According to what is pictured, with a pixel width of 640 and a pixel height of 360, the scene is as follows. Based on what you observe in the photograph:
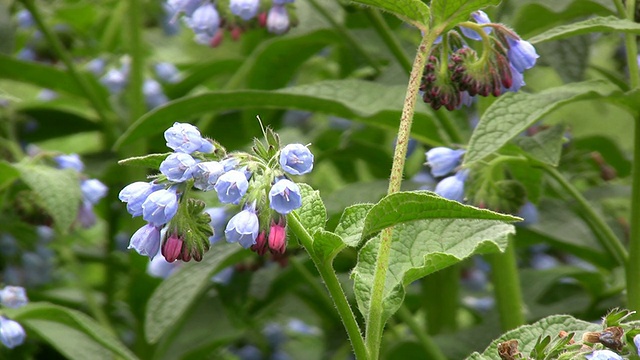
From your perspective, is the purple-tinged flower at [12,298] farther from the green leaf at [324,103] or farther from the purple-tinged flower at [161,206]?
the purple-tinged flower at [161,206]

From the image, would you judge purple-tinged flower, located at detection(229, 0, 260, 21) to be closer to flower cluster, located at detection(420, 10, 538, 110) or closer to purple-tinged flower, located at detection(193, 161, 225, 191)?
flower cluster, located at detection(420, 10, 538, 110)

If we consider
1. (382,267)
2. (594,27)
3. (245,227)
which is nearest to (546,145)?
(594,27)

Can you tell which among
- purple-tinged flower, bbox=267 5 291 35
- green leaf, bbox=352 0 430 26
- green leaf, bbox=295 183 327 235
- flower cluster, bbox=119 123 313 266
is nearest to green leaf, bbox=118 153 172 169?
flower cluster, bbox=119 123 313 266

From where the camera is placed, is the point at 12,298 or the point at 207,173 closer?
the point at 207,173

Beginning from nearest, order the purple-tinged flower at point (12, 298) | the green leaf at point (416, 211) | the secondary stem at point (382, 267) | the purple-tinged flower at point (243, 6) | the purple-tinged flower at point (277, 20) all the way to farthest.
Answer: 1. the green leaf at point (416, 211)
2. the secondary stem at point (382, 267)
3. the purple-tinged flower at point (12, 298)
4. the purple-tinged flower at point (243, 6)
5. the purple-tinged flower at point (277, 20)

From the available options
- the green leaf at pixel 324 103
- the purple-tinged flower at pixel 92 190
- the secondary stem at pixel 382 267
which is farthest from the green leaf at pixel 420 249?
the purple-tinged flower at pixel 92 190

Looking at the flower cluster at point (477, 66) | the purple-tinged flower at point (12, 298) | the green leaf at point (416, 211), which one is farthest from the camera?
the purple-tinged flower at point (12, 298)

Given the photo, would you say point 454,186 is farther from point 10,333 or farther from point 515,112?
point 10,333
